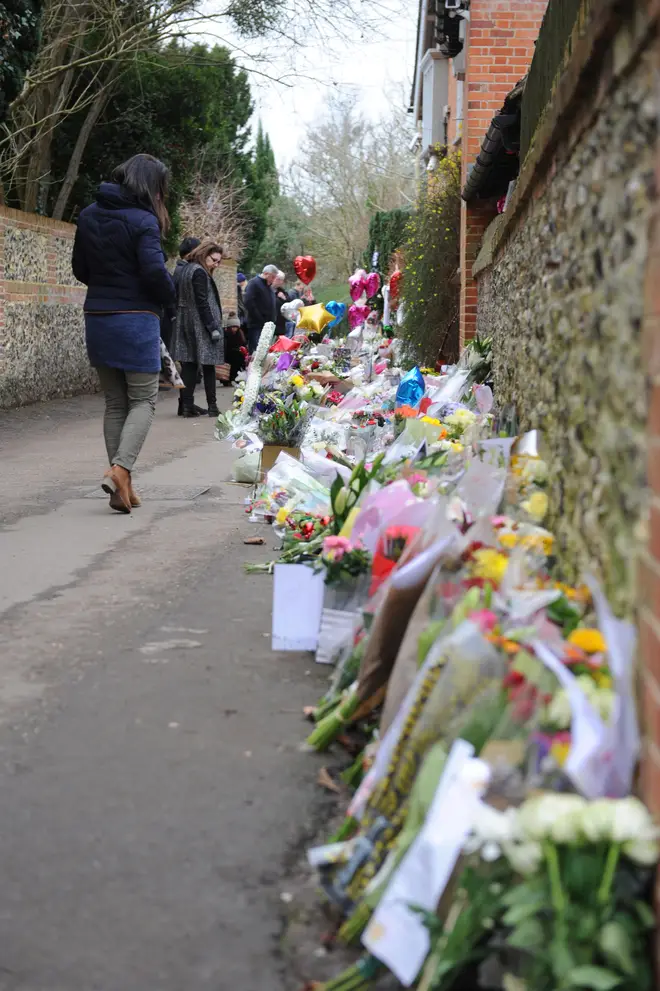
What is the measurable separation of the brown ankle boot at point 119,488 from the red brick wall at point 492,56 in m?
5.06

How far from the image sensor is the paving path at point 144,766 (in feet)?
7.63

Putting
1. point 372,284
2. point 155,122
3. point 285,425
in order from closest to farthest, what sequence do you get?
1. point 285,425
2. point 372,284
3. point 155,122

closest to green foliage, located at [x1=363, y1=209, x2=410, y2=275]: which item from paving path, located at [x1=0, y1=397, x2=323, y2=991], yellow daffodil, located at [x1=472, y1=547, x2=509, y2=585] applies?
paving path, located at [x1=0, y1=397, x2=323, y2=991]

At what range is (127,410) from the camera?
7.34m

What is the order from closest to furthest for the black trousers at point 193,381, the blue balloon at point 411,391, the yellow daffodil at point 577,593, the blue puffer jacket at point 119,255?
1. the yellow daffodil at point 577,593
2. the blue puffer jacket at point 119,255
3. the blue balloon at point 411,391
4. the black trousers at point 193,381

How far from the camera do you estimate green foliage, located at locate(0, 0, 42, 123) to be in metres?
12.2

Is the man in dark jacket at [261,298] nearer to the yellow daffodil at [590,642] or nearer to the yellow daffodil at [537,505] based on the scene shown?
the yellow daffodil at [537,505]

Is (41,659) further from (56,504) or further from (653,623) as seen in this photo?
(56,504)

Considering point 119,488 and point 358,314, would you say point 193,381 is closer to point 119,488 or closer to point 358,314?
point 358,314

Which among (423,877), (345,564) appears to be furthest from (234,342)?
(423,877)

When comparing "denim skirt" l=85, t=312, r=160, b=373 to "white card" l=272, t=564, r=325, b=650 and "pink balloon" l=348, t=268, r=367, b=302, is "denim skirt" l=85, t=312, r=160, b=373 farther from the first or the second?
"pink balloon" l=348, t=268, r=367, b=302

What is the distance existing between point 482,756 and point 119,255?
5.50m

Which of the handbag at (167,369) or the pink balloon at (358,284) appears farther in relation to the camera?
the pink balloon at (358,284)

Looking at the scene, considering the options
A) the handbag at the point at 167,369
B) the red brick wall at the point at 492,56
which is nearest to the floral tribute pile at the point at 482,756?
the handbag at the point at 167,369
